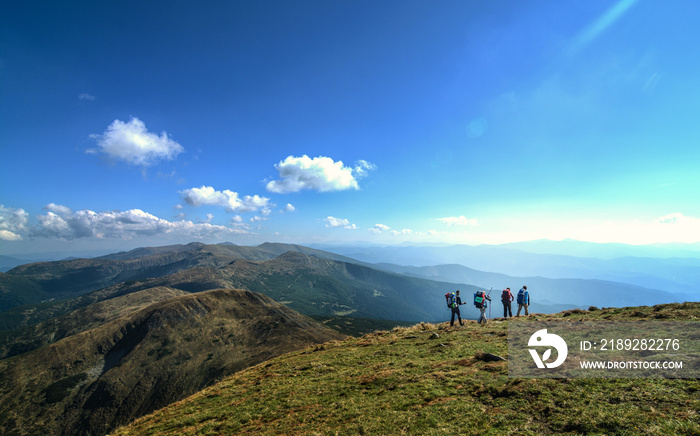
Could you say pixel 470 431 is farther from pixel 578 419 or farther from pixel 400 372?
pixel 400 372

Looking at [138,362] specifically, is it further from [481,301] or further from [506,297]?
[506,297]

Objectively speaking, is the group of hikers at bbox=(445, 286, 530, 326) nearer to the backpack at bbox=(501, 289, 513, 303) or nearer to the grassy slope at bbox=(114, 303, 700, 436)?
the backpack at bbox=(501, 289, 513, 303)

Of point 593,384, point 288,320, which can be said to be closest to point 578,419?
point 593,384

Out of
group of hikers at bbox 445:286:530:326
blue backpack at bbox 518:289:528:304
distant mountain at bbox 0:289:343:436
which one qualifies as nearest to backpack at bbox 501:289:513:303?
group of hikers at bbox 445:286:530:326

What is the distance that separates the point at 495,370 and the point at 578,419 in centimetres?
581

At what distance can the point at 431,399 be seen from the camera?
43.0 feet

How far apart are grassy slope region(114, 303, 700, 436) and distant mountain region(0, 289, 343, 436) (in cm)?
11161

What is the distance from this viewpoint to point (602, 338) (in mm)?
16516

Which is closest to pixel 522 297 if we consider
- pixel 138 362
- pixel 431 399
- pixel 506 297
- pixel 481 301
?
pixel 506 297

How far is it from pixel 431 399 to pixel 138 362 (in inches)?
7151

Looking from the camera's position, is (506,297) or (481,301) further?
(506,297)

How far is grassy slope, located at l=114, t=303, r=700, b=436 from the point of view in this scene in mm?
9242

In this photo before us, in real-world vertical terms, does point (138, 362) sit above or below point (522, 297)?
below

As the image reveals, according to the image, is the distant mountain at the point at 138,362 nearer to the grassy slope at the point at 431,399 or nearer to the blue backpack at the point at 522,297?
the grassy slope at the point at 431,399
